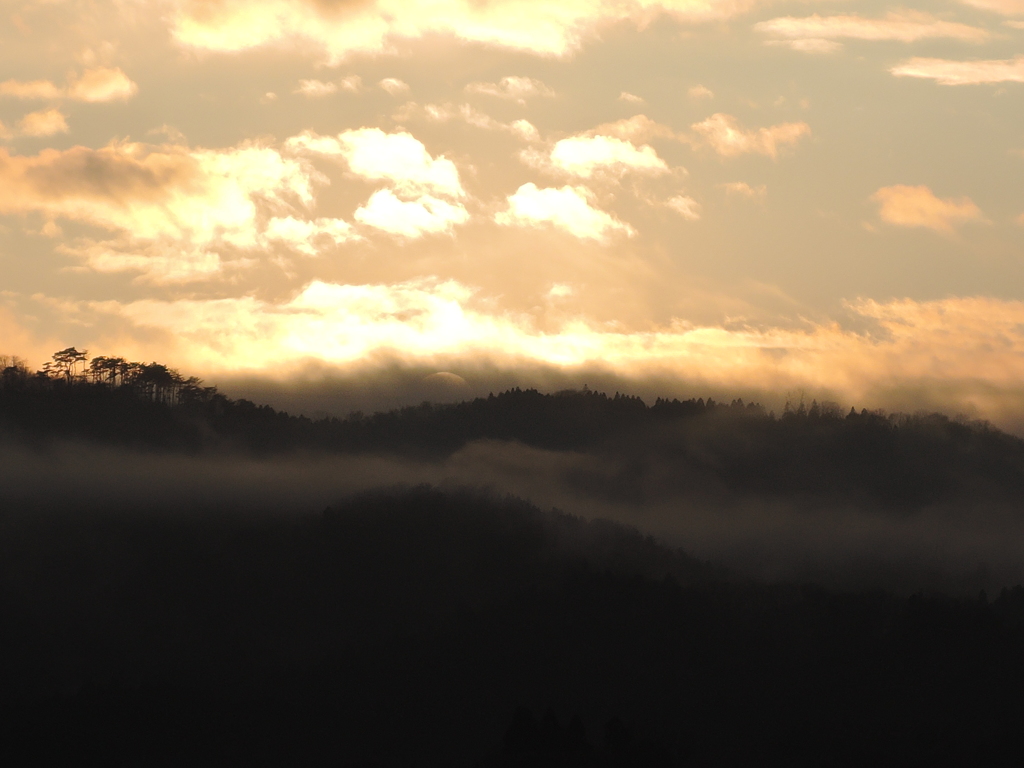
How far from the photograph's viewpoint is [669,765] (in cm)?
17988

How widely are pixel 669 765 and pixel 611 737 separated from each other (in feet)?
38.0

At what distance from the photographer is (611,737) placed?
18788 centimetres

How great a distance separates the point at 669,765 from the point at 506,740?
25.1 metres

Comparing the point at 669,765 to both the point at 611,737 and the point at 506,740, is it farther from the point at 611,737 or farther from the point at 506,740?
the point at 506,740

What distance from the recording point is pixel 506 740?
591ft

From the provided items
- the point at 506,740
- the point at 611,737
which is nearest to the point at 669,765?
the point at 611,737
